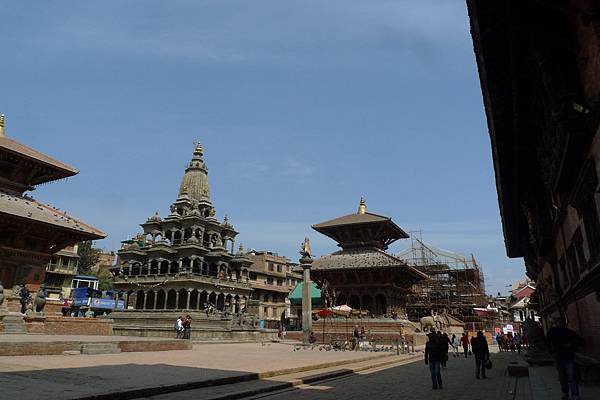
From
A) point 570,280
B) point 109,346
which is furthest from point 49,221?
point 570,280

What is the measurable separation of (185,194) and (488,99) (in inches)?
1919

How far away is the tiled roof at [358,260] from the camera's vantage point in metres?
39.2

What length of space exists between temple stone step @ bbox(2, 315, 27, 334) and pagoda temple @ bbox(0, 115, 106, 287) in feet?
15.4

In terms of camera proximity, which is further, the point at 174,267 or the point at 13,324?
the point at 174,267

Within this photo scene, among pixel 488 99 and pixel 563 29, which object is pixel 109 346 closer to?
pixel 488 99

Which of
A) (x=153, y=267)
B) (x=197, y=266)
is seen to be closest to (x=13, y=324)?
(x=197, y=266)

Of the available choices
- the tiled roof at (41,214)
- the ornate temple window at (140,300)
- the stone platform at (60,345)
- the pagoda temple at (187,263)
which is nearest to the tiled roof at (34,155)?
the tiled roof at (41,214)

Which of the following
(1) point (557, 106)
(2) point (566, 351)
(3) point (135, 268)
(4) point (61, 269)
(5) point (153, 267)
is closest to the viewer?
(1) point (557, 106)

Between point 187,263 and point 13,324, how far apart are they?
88.0ft

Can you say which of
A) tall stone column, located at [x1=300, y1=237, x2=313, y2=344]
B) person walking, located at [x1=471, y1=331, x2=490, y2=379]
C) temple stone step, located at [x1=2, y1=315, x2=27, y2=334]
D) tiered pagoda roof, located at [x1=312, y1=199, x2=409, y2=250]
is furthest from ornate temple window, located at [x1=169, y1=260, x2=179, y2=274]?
person walking, located at [x1=471, y1=331, x2=490, y2=379]

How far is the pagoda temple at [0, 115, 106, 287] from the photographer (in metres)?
25.2

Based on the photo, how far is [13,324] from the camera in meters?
21.3

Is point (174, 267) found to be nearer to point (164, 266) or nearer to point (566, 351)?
point (164, 266)

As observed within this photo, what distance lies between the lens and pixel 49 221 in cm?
2619
